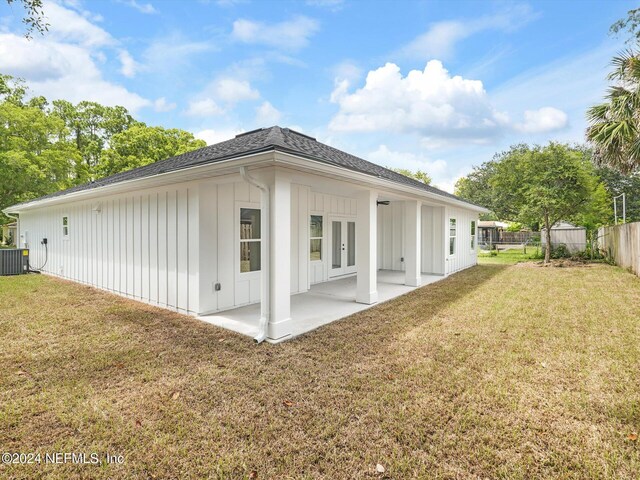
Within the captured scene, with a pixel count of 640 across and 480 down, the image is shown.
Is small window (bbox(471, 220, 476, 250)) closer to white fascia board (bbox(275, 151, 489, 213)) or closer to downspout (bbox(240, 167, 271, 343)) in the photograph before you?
white fascia board (bbox(275, 151, 489, 213))

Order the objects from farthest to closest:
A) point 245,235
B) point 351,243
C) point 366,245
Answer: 1. point 351,243
2. point 366,245
3. point 245,235

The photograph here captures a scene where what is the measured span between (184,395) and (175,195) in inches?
164

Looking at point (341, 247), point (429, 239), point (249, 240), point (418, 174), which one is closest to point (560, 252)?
point (429, 239)

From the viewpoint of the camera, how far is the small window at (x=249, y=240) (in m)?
6.54

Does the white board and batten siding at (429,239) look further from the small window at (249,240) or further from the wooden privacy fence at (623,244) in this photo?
the small window at (249,240)

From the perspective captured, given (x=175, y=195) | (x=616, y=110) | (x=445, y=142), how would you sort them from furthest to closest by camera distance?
1. (x=445, y=142)
2. (x=616, y=110)
3. (x=175, y=195)

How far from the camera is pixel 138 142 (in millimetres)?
25609

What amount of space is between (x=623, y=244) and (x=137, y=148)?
30.8 metres

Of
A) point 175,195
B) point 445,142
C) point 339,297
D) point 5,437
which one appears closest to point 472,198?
point 445,142

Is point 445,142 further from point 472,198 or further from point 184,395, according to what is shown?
point 184,395

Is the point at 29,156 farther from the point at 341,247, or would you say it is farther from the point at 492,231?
the point at 492,231

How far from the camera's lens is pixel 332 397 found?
124 inches

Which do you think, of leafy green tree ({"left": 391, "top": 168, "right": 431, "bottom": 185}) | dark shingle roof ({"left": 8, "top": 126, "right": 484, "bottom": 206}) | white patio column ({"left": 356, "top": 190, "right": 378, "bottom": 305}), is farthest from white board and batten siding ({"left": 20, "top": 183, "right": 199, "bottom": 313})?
leafy green tree ({"left": 391, "top": 168, "right": 431, "bottom": 185})

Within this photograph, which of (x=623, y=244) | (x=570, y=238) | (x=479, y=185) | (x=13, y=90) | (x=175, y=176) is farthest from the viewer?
(x=479, y=185)
